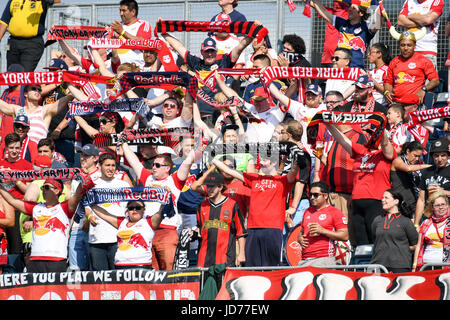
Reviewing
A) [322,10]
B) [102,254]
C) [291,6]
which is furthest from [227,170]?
[322,10]

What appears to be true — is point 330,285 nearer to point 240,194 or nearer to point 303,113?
point 240,194

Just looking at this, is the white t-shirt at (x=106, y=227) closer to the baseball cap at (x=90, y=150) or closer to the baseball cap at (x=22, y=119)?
the baseball cap at (x=90, y=150)

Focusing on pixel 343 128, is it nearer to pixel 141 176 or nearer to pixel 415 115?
pixel 415 115

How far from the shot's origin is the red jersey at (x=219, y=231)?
1060cm

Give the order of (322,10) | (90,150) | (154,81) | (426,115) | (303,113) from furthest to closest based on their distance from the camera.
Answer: (322,10)
(154,81)
(303,113)
(426,115)
(90,150)

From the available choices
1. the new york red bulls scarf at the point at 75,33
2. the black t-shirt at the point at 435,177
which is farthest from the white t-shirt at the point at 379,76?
the new york red bulls scarf at the point at 75,33

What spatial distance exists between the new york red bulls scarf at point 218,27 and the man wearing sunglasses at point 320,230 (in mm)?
3452

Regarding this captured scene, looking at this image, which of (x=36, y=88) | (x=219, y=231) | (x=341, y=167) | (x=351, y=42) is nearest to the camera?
(x=219, y=231)

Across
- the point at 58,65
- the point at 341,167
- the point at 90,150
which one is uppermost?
the point at 58,65

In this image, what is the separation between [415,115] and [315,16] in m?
4.26

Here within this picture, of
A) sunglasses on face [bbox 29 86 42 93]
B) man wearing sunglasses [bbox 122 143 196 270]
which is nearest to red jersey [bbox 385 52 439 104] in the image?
man wearing sunglasses [bbox 122 143 196 270]

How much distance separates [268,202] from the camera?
10.8 meters

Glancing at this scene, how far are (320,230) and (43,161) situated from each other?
4.13 metres

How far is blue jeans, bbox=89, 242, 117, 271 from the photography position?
1102 cm
